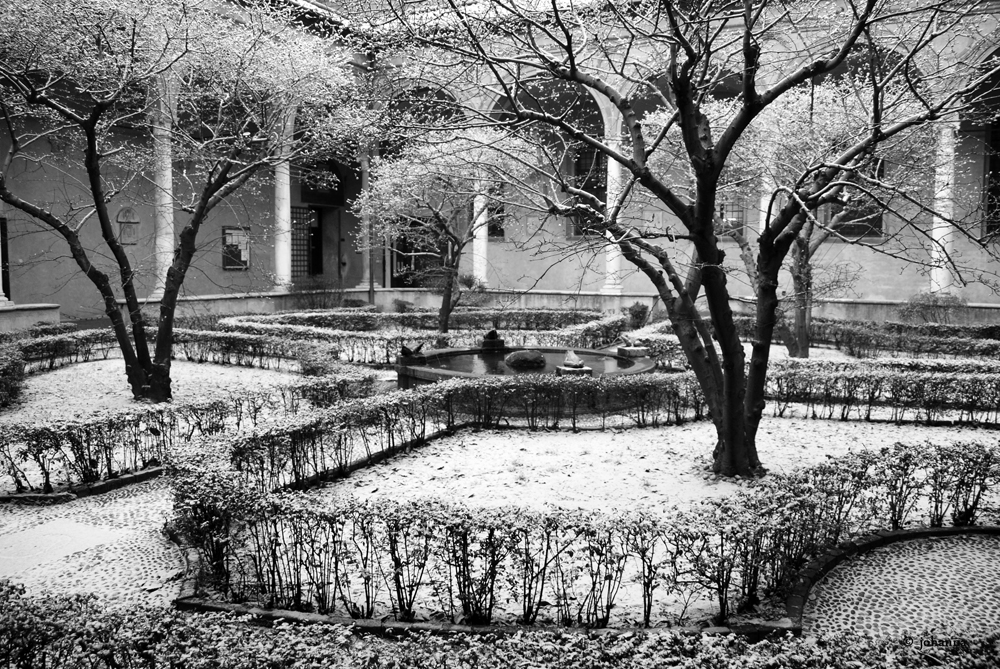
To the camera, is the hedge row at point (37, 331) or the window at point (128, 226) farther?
the window at point (128, 226)

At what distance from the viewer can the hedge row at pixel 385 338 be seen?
576 inches

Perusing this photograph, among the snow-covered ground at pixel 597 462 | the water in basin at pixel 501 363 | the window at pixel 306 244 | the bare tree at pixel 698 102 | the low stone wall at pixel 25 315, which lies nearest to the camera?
the bare tree at pixel 698 102

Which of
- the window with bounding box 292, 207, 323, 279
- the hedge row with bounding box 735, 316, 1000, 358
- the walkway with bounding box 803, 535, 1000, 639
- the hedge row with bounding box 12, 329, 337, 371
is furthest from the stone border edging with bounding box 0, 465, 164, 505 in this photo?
the window with bounding box 292, 207, 323, 279

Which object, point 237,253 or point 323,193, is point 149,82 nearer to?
point 237,253

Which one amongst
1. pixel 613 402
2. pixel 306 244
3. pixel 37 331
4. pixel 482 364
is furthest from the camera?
pixel 306 244

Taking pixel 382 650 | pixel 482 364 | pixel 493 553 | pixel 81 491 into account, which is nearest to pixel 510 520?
pixel 493 553

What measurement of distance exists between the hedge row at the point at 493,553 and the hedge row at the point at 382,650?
3.10 feet

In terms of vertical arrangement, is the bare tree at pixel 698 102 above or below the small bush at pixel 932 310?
above

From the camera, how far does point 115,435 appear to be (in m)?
7.07

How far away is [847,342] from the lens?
1636 centimetres

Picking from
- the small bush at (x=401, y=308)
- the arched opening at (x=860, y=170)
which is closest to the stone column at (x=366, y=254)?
the small bush at (x=401, y=308)

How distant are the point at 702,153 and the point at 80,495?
6126 mm

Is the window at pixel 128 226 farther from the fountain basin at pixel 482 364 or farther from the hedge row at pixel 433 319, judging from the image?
the fountain basin at pixel 482 364

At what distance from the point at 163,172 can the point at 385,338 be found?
750cm
